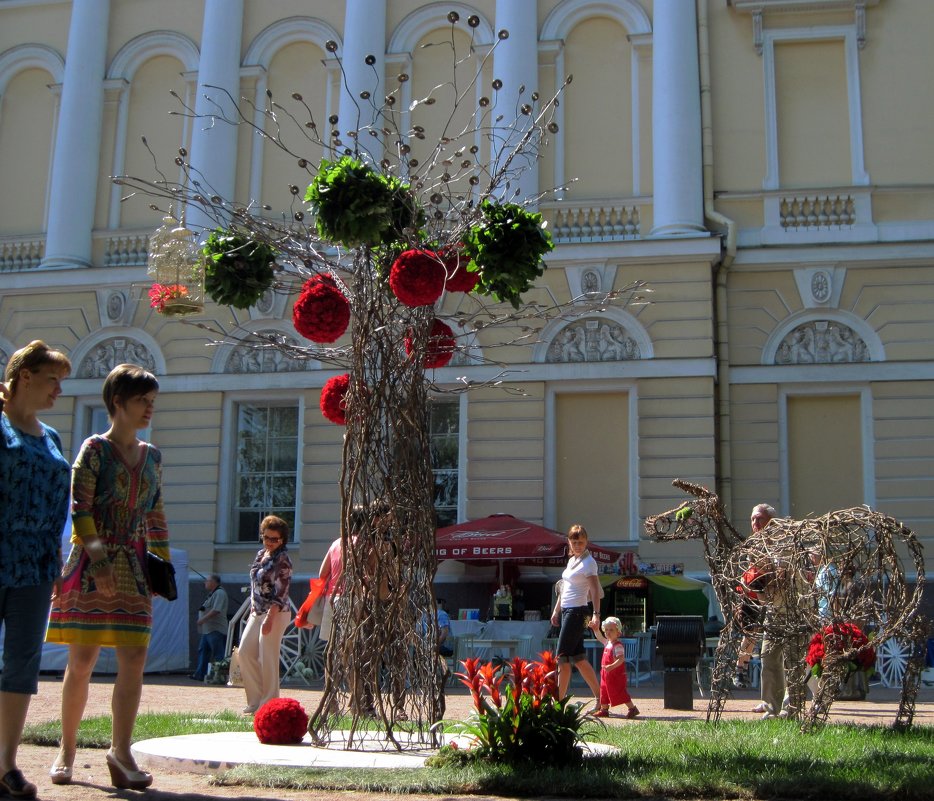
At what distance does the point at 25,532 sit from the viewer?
17.8 ft

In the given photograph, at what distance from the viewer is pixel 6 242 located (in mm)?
21438

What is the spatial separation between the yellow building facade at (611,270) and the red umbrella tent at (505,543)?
150 cm

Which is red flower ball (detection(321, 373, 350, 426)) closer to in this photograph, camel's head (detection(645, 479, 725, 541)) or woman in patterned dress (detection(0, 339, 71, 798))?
woman in patterned dress (detection(0, 339, 71, 798))

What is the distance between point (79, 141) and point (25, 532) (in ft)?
56.4

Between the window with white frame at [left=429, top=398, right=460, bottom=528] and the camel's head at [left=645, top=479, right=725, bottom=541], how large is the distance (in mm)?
8636

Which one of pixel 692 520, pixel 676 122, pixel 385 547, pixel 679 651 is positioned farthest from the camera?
pixel 676 122

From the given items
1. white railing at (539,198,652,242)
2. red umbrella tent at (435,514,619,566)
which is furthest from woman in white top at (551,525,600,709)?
white railing at (539,198,652,242)

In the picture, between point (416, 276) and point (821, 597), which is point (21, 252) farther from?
point (821, 597)

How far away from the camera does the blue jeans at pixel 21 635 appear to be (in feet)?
17.6

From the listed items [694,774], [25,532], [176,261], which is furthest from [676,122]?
[25,532]

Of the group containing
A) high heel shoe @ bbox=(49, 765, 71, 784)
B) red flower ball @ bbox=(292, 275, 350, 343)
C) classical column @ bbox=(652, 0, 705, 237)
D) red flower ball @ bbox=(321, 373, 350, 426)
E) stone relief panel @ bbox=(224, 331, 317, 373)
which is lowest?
high heel shoe @ bbox=(49, 765, 71, 784)

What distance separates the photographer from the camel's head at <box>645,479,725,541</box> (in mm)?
10422

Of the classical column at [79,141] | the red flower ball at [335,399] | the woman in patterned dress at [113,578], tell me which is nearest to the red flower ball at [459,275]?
the red flower ball at [335,399]

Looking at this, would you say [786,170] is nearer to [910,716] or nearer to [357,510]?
[910,716]
